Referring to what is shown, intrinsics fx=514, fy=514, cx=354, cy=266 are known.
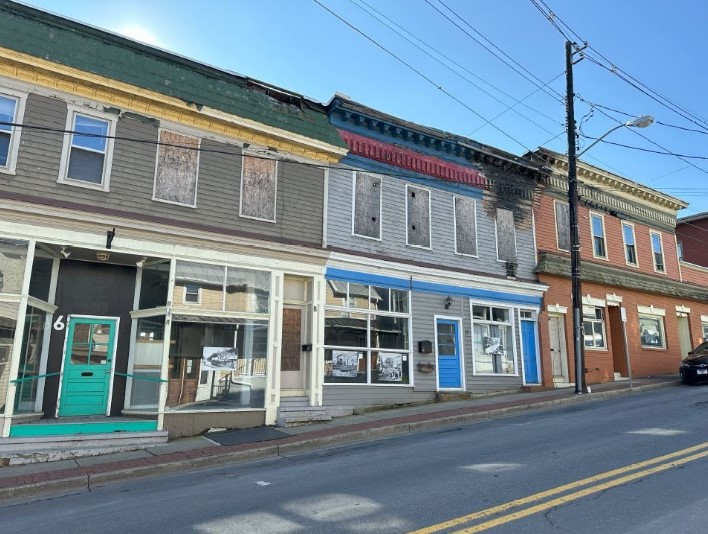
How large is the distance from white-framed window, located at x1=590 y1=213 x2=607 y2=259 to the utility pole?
5.17m

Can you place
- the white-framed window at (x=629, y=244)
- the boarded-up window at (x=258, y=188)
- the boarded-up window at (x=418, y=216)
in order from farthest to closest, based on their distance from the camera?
1. the white-framed window at (x=629, y=244)
2. the boarded-up window at (x=418, y=216)
3. the boarded-up window at (x=258, y=188)

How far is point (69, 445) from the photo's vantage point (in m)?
9.20

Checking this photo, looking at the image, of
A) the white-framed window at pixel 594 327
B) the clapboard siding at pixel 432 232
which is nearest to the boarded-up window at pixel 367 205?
the clapboard siding at pixel 432 232

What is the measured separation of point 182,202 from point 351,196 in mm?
4648

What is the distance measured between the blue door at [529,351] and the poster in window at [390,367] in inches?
199

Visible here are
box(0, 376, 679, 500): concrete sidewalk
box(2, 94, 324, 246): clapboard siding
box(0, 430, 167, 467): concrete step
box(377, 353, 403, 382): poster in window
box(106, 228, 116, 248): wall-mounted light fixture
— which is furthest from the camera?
box(377, 353, 403, 382): poster in window

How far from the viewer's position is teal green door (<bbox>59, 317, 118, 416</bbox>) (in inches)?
421

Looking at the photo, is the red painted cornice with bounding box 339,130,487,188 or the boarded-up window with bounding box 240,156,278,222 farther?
the red painted cornice with bounding box 339,130,487,188

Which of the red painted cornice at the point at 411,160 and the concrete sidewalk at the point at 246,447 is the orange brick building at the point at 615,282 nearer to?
the red painted cornice at the point at 411,160

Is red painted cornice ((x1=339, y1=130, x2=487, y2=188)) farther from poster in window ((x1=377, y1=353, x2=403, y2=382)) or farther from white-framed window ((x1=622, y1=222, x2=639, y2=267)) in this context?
white-framed window ((x1=622, y1=222, x2=639, y2=267))

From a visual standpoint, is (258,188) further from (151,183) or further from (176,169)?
(151,183)

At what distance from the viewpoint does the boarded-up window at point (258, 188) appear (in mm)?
12625

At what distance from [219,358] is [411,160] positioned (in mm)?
8214

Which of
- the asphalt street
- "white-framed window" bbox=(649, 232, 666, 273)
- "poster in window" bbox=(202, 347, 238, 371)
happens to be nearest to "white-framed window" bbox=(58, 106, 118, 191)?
"poster in window" bbox=(202, 347, 238, 371)
